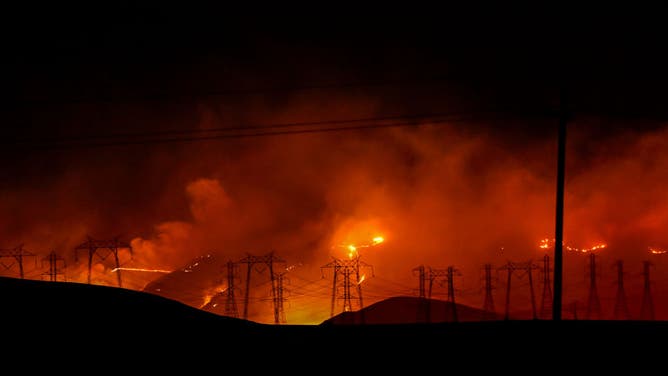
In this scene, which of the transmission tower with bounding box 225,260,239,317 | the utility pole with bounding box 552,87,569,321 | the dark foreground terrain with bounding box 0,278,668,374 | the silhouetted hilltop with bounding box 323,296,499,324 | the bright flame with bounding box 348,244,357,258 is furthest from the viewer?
the bright flame with bounding box 348,244,357,258

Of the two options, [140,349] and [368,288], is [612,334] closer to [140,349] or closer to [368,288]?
[140,349]

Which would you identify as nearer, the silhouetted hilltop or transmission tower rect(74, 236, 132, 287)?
transmission tower rect(74, 236, 132, 287)

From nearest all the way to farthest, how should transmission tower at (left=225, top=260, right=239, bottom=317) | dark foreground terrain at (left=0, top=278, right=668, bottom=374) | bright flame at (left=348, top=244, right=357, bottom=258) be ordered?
dark foreground terrain at (left=0, top=278, right=668, bottom=374) → transmission tower at (left=225, top=260, right=239, bottom=317) → bright flame at (left=348, top=244, right=357, bottom=258)

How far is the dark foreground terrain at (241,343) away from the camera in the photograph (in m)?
18.0

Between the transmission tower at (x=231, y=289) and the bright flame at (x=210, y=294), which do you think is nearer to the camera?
the transmission tower at (x=231, y=289)

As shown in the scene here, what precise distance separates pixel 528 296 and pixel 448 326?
97.8 metres

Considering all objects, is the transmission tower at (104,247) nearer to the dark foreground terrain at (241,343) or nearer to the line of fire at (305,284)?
the line of fire at (305,284)

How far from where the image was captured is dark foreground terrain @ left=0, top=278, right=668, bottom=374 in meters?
18.0

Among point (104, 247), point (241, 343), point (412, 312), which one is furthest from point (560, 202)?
point (412, 312)

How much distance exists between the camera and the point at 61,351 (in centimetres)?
1770

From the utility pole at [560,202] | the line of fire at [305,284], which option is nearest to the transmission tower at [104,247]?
the line of fire at [305,284]

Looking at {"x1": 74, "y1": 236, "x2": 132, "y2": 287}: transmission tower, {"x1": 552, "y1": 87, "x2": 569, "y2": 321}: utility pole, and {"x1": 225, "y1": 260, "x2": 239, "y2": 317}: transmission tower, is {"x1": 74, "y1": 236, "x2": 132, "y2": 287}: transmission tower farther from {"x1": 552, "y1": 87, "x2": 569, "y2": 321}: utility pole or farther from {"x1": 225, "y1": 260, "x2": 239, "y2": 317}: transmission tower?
{"x1": 552, "y1": 87, "x2": 569, "y2": 321}: utility pole

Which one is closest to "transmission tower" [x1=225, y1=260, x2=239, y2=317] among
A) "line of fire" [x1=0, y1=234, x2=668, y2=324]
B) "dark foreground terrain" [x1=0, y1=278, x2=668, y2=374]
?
"line of fire" [x1=0, y1=234, x2=668, y2=324]

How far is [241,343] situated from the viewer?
64.0ft
